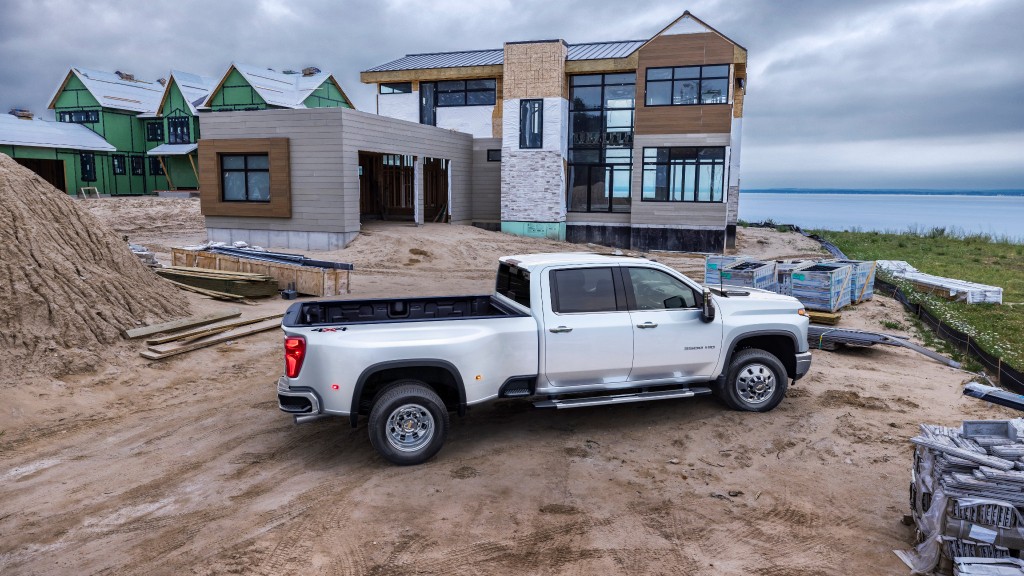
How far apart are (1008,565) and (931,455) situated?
86 cm

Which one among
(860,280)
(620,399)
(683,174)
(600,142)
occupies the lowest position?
(620,399)

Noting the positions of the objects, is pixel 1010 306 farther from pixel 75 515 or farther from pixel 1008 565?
pixel 75 515

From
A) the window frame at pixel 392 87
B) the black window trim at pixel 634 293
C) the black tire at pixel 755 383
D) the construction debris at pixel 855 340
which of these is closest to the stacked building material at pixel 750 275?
the construction debris at pixel 855 340

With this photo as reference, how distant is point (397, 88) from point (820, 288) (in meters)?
25.4

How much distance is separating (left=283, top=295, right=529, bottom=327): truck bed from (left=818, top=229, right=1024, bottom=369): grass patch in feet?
28.2

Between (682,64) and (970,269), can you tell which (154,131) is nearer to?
(682,64)

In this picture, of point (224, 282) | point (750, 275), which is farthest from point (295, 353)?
point (750, 275)

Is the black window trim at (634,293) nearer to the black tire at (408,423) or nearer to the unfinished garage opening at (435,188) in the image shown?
the black tire at (408,423)

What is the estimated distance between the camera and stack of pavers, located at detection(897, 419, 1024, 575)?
4.64 metres

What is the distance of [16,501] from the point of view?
6.25 meters

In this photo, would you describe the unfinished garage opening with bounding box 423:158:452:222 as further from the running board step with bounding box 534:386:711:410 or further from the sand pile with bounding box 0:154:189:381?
the running board step with bounding box 534:386:711:410

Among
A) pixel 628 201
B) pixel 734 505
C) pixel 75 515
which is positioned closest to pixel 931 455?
pixel 734 505

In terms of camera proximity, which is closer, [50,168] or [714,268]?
[714,268]

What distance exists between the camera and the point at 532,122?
30500 millimetres
